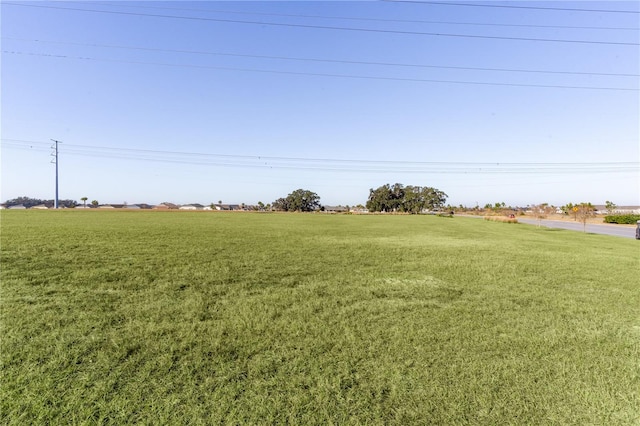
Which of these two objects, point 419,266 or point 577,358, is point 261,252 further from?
point 577,358

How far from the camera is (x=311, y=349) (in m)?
2.71

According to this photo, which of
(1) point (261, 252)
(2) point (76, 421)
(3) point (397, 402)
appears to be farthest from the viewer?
(1) point (261, 252)

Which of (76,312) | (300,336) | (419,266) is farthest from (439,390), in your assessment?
(419,266)

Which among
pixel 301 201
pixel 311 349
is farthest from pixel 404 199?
pixel 311 349

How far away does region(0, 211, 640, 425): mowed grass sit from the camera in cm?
193

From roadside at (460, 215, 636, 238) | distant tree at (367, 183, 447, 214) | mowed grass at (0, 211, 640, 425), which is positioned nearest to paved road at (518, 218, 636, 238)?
roadside at (460, 215, 636, 238)

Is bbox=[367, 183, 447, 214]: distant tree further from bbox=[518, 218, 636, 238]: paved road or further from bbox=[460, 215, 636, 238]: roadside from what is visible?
→ bbox=[518, 218, 636, 238]: paved road

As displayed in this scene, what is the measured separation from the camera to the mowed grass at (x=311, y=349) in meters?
1.93

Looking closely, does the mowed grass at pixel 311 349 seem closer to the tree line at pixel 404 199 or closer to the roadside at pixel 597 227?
the roadside at pixel 597 227

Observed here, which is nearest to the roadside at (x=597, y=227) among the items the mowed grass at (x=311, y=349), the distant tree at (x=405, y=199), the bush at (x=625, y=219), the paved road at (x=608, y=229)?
the paved road at (x=608, y=229)

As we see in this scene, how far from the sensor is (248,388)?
6.97 ft

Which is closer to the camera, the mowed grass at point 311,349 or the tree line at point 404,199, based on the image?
the mowed grass at point 311,349

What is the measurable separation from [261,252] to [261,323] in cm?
523

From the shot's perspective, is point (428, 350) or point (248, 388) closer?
point (248, 388)
